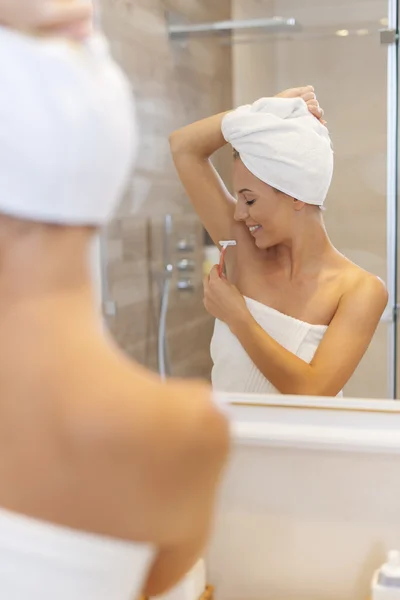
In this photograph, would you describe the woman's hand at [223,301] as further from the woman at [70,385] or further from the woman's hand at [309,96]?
the woman at [70,385]

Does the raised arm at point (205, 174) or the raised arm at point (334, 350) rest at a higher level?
the raised arm at point (205, 174)

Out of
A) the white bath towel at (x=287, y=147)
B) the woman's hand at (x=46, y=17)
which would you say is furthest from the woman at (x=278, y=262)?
the woman's hand at (x=46, y=17)

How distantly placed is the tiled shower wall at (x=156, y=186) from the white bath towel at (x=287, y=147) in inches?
2.2

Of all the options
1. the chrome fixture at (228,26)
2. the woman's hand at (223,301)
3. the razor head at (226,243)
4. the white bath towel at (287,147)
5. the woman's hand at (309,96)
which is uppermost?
the chrome fixture at (228,26)

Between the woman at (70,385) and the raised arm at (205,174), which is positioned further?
the raised arm at (205,174)

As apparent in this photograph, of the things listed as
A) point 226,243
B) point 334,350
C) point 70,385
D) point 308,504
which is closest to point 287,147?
point 226,243

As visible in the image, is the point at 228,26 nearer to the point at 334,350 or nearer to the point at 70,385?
the point at 334,350

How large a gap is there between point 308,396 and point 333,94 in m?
0.40

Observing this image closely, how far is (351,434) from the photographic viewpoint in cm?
99

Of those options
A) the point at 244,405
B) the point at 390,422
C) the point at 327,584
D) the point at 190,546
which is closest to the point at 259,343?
the point at 244,405

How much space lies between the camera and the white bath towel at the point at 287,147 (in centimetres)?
97

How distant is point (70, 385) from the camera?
1.44 ft

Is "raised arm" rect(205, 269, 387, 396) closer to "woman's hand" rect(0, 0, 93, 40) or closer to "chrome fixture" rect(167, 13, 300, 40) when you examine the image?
"chrome fixture" rect(167, 13, 300, 40)

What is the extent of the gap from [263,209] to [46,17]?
59cm
